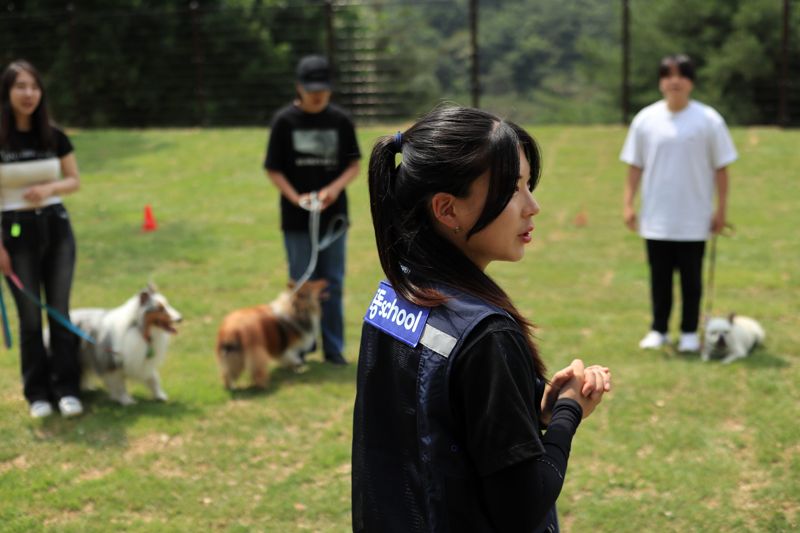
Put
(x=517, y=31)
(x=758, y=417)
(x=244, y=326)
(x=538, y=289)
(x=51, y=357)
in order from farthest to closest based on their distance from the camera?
1. (x=517, y=31)
2. (x=538, y=289)
3. (x=244, y=326)
4. (x=51, y=357)
5. (x=758, y=417)

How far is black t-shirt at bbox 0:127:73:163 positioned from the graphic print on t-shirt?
5.44 ft

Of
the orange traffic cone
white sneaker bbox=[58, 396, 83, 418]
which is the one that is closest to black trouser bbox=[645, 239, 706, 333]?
white sneaker bbox=[58, 396, 83, 418]

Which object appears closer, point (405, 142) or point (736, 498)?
point (405, 142)

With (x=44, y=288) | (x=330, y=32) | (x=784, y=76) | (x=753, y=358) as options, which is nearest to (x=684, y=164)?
(x=753, y=358)

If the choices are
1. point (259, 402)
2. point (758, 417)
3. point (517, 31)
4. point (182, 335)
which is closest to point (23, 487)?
point (259, 402)

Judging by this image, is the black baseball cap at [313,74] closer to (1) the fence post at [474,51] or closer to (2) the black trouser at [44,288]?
(2) the black trouser at [44,288]

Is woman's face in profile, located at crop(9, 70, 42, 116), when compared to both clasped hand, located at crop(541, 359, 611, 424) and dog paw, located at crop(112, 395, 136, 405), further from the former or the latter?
clasped hand, located at crop(541, 359, 611, 424)

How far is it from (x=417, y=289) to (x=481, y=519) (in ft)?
1.55

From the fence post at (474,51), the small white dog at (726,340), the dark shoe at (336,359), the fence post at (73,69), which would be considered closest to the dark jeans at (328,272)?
the dark shoe at (336,359)

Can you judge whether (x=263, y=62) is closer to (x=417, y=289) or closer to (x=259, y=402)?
(x=259, y=402)

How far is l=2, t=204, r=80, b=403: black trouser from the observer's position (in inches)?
211

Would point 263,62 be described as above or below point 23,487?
above

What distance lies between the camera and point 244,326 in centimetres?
621

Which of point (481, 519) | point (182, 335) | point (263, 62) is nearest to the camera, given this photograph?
point (481, 519)
